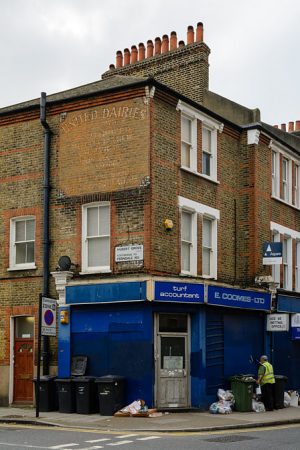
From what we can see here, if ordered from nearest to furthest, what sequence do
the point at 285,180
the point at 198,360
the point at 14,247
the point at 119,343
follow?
the point at 119,343 < the point at 198,360 < the point at 14,247 < the point at 285,180

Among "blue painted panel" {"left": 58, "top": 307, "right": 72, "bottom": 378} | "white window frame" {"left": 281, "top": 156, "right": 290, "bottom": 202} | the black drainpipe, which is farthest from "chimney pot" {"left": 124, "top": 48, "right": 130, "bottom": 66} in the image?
"blue painted panel" {"left": 58, "top": 307, "right": 72, "bottom": 378}

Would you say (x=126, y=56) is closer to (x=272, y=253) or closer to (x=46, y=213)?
(x=46, y=213)

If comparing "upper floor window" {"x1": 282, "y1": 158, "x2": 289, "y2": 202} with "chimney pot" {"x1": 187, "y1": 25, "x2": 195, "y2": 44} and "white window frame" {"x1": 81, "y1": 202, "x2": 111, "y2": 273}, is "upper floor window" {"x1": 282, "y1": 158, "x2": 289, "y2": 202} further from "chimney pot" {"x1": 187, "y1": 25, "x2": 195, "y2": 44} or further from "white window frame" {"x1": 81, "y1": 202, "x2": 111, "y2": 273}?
"white window frame" {"x1": 81, "y1": 202, "x2": 111, "y2": 273}

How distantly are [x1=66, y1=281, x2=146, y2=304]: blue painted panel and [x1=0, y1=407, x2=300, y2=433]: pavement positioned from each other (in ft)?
9.85

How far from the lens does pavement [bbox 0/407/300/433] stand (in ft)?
55.0

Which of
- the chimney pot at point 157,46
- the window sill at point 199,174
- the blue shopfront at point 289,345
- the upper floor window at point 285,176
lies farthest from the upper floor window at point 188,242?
the chimney pot at point 157,46

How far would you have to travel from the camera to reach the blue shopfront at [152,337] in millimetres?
19734

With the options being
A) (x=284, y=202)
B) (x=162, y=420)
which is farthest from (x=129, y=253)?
(x=284, y=202)

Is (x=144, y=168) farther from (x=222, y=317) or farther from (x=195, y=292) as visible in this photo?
(x=222, y=317)

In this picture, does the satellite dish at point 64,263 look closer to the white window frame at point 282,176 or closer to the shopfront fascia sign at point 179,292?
the shopfront fascia sign at point 179,292

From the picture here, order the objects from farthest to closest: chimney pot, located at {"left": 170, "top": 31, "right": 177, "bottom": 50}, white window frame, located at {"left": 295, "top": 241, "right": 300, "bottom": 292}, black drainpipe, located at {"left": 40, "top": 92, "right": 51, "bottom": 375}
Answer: white window frame, located at {"left": 295, "top": 241, "right": 300, "bottom": 292} < chimney pot, located at {"left": 170, "top": 31, "right": 177, "bottom": 50} < black drainpipe, located at {"left": 40, "top": 92, "right": 51, "bottom": 375}

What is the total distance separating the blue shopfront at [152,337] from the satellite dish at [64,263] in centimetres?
59

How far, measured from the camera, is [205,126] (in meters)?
23.3

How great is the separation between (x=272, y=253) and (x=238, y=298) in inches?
91.2
